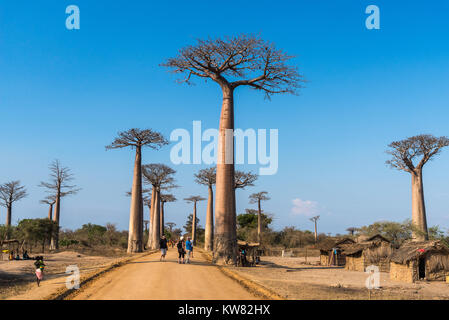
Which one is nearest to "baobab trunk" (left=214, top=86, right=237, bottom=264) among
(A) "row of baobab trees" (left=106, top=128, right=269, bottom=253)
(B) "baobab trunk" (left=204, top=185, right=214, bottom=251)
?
(A) "row of baobab trees" (left=106, top=128, right=269, bottom=253)

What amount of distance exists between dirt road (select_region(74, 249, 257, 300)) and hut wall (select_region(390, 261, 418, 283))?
9.18 meters

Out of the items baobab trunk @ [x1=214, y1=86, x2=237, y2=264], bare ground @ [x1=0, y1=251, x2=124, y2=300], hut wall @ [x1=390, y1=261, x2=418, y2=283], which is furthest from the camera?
baobab trunk @ [x1=214, y1=86, x2=237, y2=264]

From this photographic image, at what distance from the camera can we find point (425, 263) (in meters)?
16.6

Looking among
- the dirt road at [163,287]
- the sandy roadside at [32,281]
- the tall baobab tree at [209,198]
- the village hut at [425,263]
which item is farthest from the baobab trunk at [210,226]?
the dirt road at [163,287]

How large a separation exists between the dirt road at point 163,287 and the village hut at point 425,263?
9.26 m

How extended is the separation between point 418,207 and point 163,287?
24987mm

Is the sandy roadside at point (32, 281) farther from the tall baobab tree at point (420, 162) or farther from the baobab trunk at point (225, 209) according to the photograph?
the tall baobab tree at point (420, 162)

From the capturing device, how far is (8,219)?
37031 millimetres

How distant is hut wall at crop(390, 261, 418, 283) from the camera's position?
16.2 metres

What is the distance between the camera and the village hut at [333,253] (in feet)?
84.7

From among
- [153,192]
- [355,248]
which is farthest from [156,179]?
[355,248]

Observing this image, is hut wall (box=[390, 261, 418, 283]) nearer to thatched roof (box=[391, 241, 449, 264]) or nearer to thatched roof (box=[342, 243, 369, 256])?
thatched roof (box=[391, 241, 449, 264])

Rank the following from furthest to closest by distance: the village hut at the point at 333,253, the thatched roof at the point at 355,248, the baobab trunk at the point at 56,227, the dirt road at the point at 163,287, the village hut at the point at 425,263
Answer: the baobab trunk at the point at 56,227, the village hut at the point at 333,253, the thatched roof at the point at 355,248, the village hut at the point at 425,263, the dirt road at the point at 163,287

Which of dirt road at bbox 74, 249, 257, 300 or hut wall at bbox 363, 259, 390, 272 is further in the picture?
hut wall at bbox 363, 259, 390, 272
